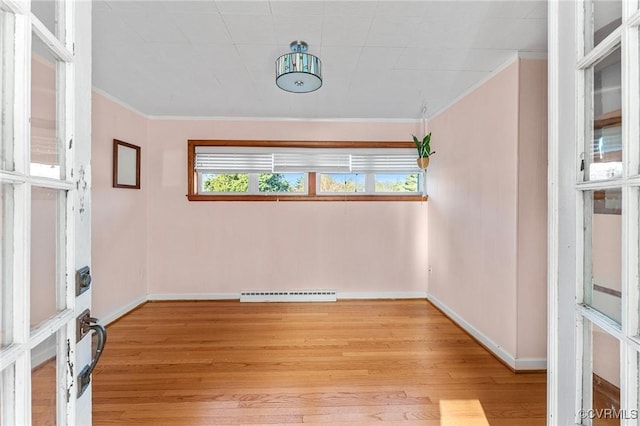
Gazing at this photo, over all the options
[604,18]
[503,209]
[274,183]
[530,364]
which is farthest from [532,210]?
[274,183]

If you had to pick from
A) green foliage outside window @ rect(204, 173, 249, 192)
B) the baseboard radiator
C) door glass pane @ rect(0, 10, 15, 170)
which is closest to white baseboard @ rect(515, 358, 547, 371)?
the baseboard radiator

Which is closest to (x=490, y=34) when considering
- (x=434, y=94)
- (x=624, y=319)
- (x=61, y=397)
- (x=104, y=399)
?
(x=434, y=94)

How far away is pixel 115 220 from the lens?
309cm

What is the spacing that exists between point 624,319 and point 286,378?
1.94 m

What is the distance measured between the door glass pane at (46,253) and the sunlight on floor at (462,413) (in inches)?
75.6

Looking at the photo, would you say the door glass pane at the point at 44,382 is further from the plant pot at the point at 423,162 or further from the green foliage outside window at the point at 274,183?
the plant pot at the point at 423,162

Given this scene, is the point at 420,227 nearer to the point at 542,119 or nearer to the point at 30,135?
the point at 542,119

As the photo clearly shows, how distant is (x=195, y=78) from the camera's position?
A: 8.25 feet

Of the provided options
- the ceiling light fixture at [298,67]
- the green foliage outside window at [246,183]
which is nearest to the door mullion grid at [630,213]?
the ceiling light fixture at [298,67]

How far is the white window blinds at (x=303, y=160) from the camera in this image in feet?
12.0

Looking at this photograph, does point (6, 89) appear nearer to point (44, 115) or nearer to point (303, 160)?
point (44, 115)

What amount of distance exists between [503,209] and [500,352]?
1120 millimetres

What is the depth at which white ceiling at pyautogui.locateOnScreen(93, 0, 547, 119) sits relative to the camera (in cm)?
164

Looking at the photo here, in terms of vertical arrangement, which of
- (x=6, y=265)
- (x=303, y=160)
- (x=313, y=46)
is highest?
(x=313, y=46)
